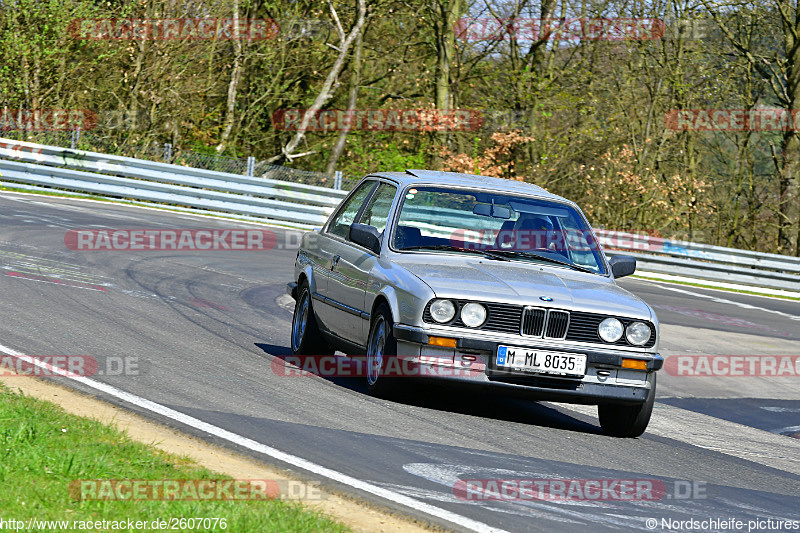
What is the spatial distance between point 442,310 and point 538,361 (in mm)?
727

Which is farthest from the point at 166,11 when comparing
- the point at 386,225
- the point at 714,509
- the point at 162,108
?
the point at 714,509

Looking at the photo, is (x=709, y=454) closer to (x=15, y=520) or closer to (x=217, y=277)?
(x=15, y=520)

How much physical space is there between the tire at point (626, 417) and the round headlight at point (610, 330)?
50cm

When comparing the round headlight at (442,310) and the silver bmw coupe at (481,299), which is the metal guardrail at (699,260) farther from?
the round headlight at (442,310)

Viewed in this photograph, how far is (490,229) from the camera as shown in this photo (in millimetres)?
8930

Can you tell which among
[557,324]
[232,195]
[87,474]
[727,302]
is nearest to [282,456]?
[87,474]

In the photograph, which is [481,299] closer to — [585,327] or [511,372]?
[511,372]

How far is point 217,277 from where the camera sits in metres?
15.8

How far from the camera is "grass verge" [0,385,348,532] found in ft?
15.0

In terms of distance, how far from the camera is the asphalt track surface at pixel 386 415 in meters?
5.83

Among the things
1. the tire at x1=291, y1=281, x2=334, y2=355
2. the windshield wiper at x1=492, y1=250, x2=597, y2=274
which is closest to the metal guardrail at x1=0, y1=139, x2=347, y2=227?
the tire at x1=291, y1=281, x2=334, y2=355

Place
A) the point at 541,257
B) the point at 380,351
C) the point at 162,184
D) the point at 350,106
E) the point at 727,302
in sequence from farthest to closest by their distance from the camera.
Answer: the point at 350,106
the point at 162,184
the point at 727,302
the point at 541,257
the point at 380,351

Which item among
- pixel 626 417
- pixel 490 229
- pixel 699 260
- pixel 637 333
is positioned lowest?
pixel 699 260

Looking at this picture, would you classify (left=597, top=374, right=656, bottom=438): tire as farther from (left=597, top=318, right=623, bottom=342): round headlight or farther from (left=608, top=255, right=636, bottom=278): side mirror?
(left=608, top=255, right=636, bottom=278): side mirror
